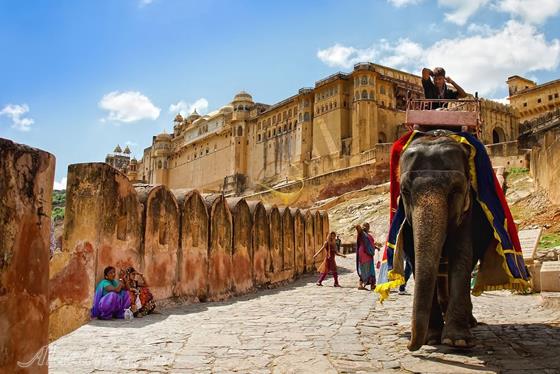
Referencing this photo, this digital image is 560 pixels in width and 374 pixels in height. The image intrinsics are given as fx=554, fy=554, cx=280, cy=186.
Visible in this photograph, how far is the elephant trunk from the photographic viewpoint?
4551 millimetres

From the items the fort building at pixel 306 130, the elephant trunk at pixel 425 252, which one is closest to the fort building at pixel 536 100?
the fort building at pixel 306 130

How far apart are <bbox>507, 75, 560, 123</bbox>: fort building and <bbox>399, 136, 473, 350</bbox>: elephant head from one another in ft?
164

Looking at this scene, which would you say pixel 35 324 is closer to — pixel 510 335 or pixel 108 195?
pixel 510 335

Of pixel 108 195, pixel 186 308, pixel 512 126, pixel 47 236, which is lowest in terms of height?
pixel 186 308

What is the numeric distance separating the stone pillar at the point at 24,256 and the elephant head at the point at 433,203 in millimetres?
3010

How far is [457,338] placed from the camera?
4.89 meters

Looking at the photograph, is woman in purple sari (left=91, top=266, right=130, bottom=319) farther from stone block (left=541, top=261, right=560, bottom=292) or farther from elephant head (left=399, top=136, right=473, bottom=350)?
stone block (left=541, top=261, right=560, bottom=292)

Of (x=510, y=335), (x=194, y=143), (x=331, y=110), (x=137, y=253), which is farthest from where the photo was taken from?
(x=194, y=143)

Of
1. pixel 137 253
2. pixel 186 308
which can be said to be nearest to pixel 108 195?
pixel 137 253

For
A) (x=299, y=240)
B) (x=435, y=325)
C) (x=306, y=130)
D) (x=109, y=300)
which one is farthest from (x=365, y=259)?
(x=306, y=130)

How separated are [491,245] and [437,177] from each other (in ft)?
3.94

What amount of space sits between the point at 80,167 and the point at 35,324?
581 centimetres

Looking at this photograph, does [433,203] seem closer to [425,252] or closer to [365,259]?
[425,252]

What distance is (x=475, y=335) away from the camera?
18.9ft
